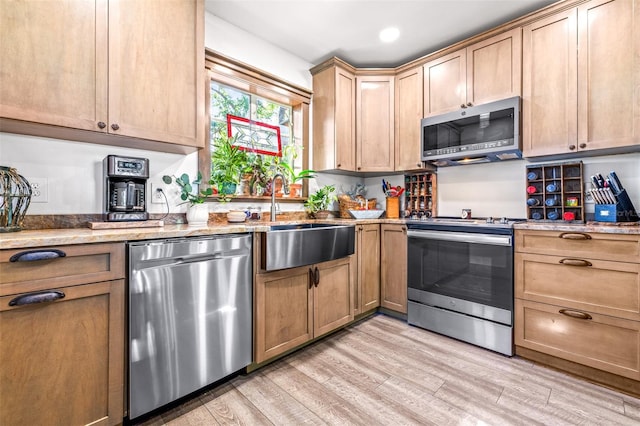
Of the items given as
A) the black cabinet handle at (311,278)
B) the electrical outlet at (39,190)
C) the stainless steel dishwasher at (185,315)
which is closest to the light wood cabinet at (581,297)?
the black cabinet handle at (311,278)

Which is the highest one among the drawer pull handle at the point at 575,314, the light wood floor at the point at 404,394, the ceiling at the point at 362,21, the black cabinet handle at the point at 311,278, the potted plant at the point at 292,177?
the ceiling at the point at 362,21

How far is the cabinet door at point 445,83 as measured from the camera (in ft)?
8.42

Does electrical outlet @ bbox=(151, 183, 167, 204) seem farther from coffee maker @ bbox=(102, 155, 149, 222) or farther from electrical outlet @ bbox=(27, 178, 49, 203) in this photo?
Result: electrical outlet @ bbox=(27, 178, 49, 203)

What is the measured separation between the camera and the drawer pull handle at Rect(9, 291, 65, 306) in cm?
108

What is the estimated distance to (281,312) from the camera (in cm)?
193

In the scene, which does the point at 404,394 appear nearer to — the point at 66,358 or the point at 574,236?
the point at 574,236

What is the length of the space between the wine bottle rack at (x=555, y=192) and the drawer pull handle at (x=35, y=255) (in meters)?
3.04

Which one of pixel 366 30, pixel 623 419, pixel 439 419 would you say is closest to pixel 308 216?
pixel 366 30

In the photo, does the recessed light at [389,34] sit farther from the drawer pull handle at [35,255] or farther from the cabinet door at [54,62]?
the drawer pull handle at [35,255]

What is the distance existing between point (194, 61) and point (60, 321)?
156 cm

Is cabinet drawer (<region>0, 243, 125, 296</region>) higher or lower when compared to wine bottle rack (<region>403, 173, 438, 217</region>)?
lower

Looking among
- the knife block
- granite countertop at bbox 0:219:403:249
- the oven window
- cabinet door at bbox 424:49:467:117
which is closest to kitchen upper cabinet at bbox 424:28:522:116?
cabinet door at bbox 424:49:467:117

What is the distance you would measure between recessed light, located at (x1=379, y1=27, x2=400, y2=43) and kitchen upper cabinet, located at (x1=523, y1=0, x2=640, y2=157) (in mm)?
987

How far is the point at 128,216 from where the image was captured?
1656mm
